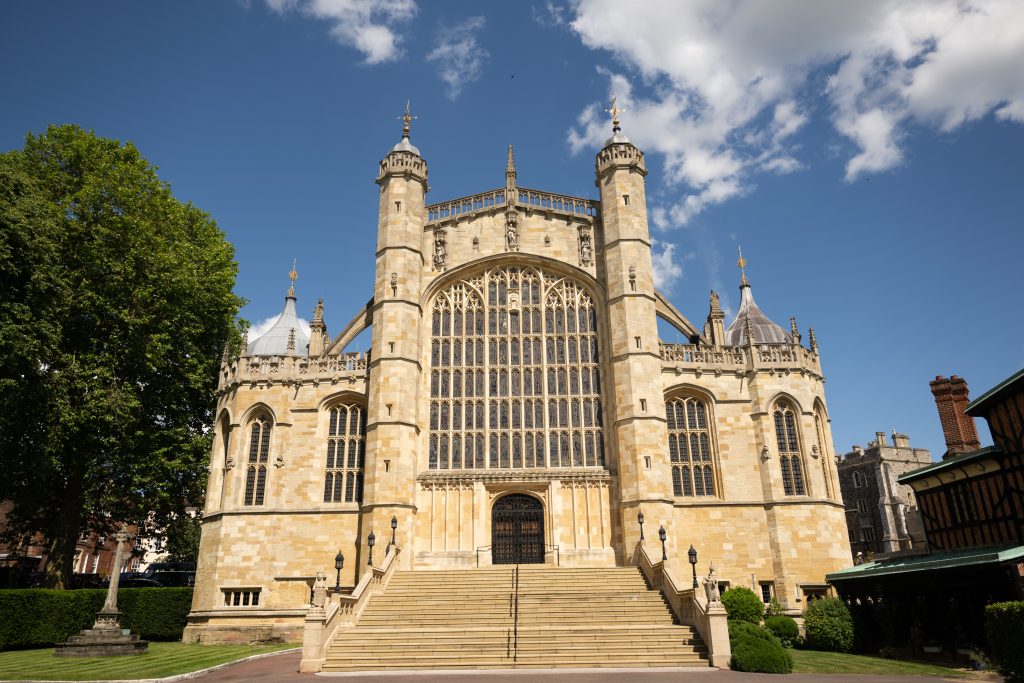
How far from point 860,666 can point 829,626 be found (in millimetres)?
4045

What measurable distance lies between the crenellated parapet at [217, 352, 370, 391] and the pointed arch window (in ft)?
5.73

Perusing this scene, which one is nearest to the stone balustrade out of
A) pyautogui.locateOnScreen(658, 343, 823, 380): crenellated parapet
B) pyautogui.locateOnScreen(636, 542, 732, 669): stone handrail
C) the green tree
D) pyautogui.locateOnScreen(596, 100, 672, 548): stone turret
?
pyautogui.locateOnScreen(658, 343, 823, 380): crenellated parapet

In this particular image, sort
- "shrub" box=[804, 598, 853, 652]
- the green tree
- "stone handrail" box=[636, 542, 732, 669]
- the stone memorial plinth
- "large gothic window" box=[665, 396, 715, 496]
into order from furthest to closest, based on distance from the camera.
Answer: "large gothic window" box=[665, 396, 715, 496]
the green tree
"shrub" box=[804, 598, 853, 652]
the stone memorial plinth
"stone handrail" box=[636, 542, 732, 669]

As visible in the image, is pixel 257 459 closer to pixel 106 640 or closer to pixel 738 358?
pixel 106 640

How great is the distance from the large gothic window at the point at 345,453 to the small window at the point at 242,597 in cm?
417

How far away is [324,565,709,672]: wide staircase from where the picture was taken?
18.1 metres

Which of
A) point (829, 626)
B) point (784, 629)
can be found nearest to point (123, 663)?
point (784, 629)

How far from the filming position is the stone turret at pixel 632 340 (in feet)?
85.4

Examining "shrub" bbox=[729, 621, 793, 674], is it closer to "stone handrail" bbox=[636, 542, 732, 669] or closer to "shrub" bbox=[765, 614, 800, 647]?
"stone handrail" bbox=[636, 542, 732, 669]

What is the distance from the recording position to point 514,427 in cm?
2855

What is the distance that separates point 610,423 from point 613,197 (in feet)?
32.6

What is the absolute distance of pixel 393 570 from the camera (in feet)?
80.9

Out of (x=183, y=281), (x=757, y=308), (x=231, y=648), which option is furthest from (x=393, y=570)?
(x=757, y=308)

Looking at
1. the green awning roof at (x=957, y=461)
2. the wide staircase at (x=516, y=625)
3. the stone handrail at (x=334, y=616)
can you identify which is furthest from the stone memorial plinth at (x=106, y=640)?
the green awning roof at (x=957, y=461)
